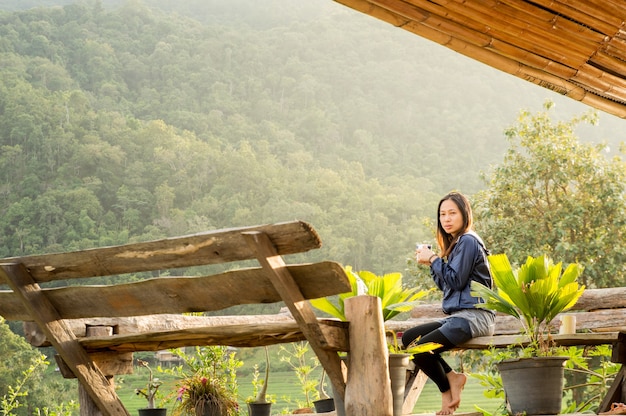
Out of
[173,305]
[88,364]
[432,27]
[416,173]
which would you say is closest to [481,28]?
[432,27]

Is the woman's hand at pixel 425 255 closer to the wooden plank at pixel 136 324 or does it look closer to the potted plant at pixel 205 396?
the wooden plank at pixel 136 324

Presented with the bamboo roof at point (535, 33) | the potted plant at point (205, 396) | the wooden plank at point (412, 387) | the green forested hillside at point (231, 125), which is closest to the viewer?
the bamboo roof at point (535, 33)

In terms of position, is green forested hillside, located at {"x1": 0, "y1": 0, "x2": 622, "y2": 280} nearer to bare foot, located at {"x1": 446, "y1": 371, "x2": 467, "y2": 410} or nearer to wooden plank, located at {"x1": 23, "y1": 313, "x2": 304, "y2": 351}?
wooden plank, located at {"x1": 23, "y1": 313, "x2": 304, "y2": 351}

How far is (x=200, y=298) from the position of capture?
2.36 m

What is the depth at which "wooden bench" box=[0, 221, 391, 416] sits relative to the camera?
213 cm

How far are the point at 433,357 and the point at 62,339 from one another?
4.14 feet

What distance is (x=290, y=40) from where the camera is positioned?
3891 centimetres

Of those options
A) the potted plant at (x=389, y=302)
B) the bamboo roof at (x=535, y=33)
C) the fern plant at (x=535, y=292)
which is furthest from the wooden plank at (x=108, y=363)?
the bamboo roof at (x=535, y=33)

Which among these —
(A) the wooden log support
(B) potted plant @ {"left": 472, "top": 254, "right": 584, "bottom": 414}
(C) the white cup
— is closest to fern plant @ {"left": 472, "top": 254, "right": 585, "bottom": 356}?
(B) potted plant @ {"left": 472, "top": 254, "right": 584, "bottom": 414}

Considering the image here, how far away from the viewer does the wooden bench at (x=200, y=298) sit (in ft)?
7.00

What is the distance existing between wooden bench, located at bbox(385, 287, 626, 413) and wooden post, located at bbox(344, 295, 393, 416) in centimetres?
69

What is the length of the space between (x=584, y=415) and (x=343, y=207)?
2711cm

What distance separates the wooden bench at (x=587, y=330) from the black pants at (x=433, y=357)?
13 centimetres

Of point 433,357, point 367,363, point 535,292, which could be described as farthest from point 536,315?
point 367,363
